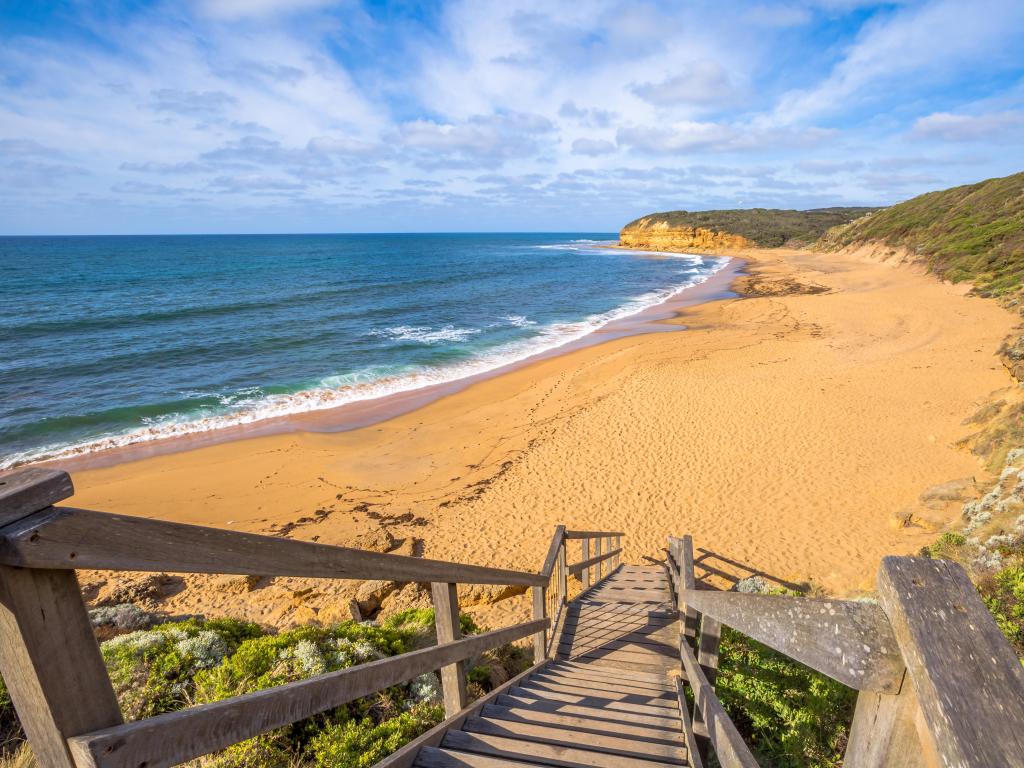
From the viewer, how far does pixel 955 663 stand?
0.86 m

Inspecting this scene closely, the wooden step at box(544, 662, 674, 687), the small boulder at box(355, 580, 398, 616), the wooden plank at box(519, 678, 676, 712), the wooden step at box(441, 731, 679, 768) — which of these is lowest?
the small boulder at box(355, 580, 398, 616)

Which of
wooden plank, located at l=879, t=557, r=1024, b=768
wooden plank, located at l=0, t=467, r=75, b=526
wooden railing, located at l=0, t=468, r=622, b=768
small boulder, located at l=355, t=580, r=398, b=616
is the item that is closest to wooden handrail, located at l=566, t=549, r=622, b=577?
small boulder, located at l=355, t=580, r=398, b=616

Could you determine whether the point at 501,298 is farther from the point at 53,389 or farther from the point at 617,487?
the point at 617,487

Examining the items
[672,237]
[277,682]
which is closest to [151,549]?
[277,682]

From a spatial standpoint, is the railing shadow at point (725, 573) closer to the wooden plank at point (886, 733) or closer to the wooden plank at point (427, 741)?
the wooden plank at point (427, 741)

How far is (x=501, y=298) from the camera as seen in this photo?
41.2m

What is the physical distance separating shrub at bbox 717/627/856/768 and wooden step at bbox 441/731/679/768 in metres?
1.54

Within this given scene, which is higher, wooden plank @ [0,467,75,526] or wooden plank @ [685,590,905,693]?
wooden plank @ [0,467,75,526]

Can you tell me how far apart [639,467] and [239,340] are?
22493 mm

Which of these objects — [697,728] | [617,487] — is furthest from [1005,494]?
[697,728]

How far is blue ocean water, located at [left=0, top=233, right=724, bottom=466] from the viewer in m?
16.6

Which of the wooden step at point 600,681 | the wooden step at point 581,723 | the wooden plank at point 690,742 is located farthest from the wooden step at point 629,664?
the wooden step at point 581,723

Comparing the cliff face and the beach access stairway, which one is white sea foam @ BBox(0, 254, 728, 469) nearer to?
the beach access stairway

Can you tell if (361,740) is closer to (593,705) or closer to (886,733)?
(593,705)
